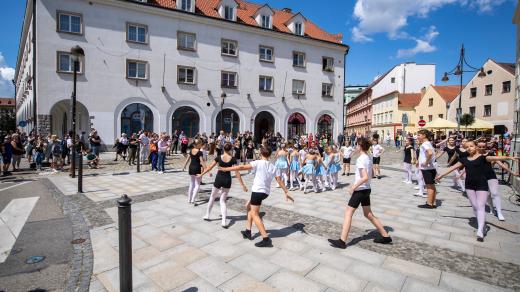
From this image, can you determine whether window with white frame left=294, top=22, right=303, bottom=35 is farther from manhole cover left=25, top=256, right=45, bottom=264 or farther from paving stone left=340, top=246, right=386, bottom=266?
manhole cover left=25, top=256, right=45, bottom=264

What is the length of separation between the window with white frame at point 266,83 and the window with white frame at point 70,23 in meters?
14.5

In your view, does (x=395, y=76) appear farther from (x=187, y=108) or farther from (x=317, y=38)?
(x=187, y=108)

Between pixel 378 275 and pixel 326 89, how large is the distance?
2826 centimetres

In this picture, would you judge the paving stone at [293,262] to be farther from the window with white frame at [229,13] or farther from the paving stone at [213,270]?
the window with white frame at [229,13]

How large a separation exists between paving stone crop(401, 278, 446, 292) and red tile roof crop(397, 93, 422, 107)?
177 feet

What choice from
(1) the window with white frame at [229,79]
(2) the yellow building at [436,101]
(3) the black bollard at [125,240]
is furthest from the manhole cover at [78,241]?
(2) the yellow building at [436,101]

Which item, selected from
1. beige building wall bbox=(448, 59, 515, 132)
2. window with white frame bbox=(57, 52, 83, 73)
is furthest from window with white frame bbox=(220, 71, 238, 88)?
beige building wall bbox=(448, 59, 515, 132)

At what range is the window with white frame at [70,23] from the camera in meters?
19.8

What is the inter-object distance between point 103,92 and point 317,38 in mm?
20521

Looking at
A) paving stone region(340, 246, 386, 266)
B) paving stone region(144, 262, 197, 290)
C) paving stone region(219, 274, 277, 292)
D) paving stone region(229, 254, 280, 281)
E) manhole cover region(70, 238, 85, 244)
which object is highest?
paving stone region(340, 246, 386, 266)

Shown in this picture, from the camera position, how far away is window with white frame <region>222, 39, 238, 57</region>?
25531 millimetres

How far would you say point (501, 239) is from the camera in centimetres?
543

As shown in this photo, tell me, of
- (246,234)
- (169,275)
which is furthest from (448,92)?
(169,275)

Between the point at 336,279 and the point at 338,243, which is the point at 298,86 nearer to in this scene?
the point at 338,243
